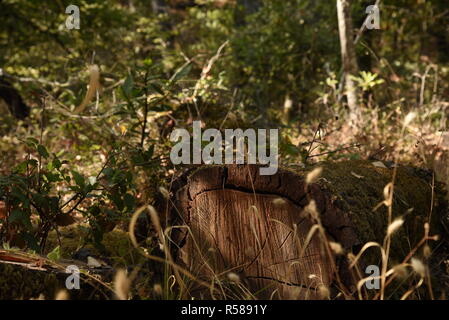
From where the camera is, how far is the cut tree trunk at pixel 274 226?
246 centimetres

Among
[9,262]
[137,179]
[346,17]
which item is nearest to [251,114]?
[346,17]

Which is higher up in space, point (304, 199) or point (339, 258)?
point (304, 199)

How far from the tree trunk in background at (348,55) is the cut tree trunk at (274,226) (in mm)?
2836

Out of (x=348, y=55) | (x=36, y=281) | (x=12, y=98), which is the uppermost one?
(x=348, y=55)

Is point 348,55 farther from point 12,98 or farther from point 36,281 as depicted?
point 12,98

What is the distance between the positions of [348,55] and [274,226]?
12.1 feet

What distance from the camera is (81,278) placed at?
7.38 ft

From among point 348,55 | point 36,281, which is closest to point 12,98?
point 348,55

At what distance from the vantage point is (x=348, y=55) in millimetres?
5898

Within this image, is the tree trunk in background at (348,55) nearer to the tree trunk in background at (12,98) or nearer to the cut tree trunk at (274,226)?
the cut tree trunk at (274,226)

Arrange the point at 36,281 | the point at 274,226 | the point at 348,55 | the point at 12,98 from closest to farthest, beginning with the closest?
the point at 36,281 → the point at 274,226 → the point at 348,55 → the point at 12,98

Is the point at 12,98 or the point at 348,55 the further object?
the point at 12,98

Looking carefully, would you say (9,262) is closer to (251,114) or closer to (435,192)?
(435,192)
